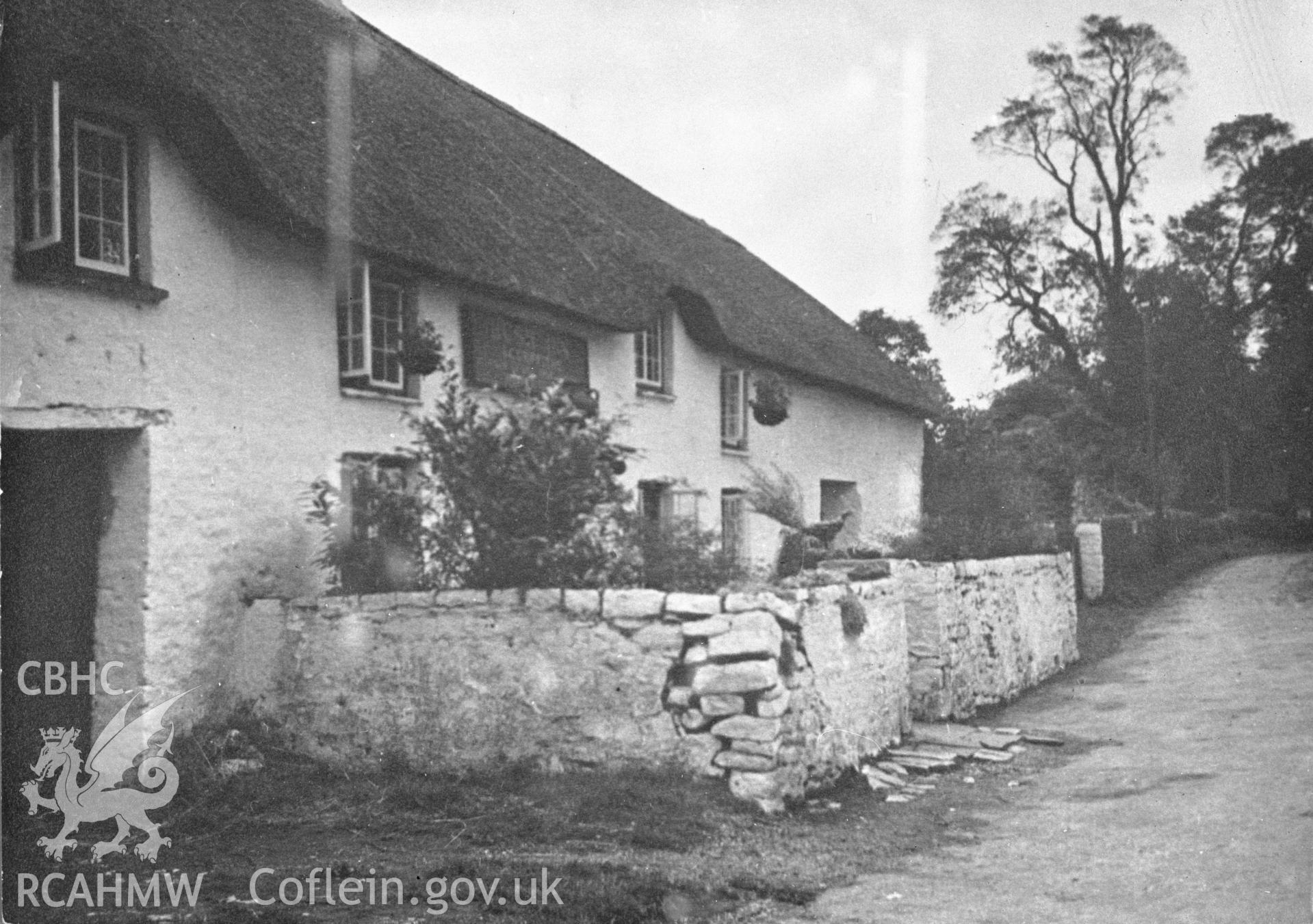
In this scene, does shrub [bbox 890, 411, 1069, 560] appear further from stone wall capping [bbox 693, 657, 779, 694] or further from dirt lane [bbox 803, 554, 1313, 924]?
stone wall capping [bbox 693, 657, 779, 694]

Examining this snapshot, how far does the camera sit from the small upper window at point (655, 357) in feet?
47.3

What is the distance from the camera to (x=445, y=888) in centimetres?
488

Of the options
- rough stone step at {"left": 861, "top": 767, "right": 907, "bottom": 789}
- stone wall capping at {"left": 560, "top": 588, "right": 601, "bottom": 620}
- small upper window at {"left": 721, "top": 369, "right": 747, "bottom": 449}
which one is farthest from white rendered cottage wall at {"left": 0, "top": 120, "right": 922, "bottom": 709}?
small upper window at {"left": 721, "top": 369, "right": 747, "bottom": 449}

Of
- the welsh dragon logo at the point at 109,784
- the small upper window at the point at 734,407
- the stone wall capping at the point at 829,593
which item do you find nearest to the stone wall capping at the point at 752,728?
the stone wall capping at the point at 829,593

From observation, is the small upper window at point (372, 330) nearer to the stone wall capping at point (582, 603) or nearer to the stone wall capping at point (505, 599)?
the stone wall capping at point (505, 599)

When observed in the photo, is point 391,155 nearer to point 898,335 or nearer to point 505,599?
point 505,599

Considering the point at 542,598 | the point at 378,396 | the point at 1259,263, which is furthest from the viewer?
the point at 378,396

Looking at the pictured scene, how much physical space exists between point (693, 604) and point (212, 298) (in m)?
4.49

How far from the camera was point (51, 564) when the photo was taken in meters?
7.52

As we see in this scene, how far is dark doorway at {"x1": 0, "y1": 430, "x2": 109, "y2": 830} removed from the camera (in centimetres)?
718

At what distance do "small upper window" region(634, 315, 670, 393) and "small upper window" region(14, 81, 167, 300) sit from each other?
293 inches

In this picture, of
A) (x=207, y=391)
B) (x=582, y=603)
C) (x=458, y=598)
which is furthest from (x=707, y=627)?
(x=207, y=391)

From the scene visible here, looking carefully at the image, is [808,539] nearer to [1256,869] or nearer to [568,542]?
[568,542]

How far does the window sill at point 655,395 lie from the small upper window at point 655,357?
3 centimetres
